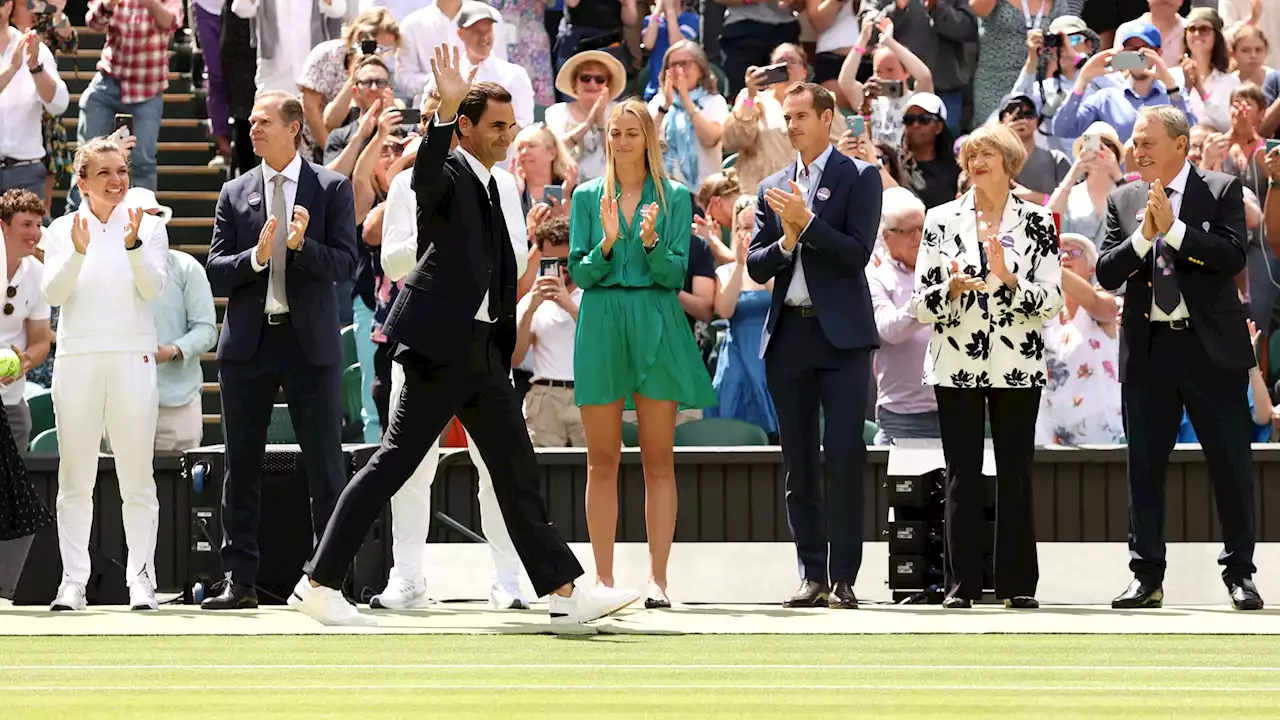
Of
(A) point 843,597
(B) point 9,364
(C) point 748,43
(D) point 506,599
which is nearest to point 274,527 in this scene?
(D) point 506,599

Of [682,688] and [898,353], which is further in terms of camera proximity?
[898,353]

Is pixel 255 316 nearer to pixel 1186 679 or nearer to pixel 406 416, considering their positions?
pixel 406 416

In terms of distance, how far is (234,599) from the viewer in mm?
8969

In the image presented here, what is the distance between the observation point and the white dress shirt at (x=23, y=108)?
45.4 ft

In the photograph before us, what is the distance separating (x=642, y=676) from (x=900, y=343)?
4.06 meters

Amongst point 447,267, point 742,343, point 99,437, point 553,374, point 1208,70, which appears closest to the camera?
point 447,267

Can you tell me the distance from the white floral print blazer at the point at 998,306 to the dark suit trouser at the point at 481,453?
1889mm

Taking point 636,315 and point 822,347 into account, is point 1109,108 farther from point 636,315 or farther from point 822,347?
point 636,315

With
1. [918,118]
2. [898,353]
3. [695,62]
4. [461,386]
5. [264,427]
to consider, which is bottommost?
[264,427]

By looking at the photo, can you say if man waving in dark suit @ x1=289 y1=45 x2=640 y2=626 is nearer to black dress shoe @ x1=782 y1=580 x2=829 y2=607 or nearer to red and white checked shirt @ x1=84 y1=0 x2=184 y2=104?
black dress shoe @ x1=782 y1=580 x2=829 y2=607

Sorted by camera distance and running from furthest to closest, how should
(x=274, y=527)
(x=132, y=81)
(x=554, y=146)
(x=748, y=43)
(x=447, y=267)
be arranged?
(x=748, y=43) < (x=132, y=81) < (x=554, y=146) < (x=274, y=527) < (x=447, y=267)

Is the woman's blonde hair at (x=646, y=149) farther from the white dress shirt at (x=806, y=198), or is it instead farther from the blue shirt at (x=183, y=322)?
the blue shirt at (x=183, y=322)

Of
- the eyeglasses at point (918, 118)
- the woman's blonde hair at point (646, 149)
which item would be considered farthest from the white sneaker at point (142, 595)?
the eyeglasses at point (918, 118)

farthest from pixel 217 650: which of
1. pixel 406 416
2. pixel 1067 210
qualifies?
pixel 1067 210
